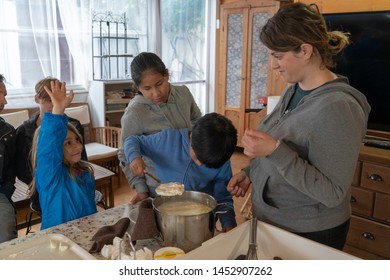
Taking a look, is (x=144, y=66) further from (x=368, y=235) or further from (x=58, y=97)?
(x=368, y=235)

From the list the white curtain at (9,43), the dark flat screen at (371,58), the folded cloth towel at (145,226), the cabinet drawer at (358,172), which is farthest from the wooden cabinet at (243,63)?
the folded cloth towel at (145,226)

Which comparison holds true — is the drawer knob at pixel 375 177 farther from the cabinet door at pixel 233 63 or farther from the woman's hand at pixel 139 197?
the cabinet door at pixel 233 63

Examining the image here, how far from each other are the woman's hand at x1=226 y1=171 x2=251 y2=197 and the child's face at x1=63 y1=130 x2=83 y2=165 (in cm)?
64

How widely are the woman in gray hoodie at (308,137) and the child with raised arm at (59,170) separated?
26.7 inches

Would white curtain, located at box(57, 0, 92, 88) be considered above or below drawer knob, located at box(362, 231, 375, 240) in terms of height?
above

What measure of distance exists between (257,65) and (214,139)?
12.5 feet

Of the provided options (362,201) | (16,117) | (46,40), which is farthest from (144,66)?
(46,40)

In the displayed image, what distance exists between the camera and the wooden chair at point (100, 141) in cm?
355

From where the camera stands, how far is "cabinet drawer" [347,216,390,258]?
2240 mm

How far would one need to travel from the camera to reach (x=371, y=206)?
2291 mm

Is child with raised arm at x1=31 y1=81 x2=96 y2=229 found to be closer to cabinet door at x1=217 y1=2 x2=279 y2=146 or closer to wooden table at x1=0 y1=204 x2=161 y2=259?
wooden table at x1=0 y1=204 x2=161 y2=259

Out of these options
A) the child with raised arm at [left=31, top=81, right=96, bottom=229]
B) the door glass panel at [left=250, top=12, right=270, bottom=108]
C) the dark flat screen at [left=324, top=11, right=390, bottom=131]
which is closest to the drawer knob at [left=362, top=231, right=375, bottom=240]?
the dark flat screen at [left=324, top=11, right=390, bottom=131]

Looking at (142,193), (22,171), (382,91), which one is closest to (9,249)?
(142,193)
